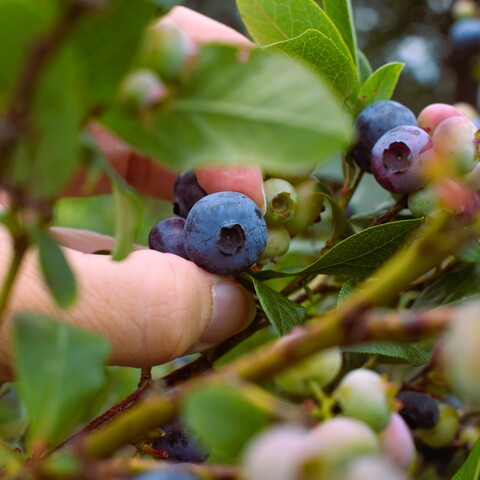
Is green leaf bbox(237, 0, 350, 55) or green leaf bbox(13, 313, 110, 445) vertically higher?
green leaf bbox(237, 0, 350, 55)

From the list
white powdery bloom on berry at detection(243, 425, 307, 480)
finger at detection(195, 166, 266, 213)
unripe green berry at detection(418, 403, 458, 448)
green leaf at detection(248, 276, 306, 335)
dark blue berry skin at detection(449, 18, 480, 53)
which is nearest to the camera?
white powdery bloom on berry at detection(243, 425, 307, 480)

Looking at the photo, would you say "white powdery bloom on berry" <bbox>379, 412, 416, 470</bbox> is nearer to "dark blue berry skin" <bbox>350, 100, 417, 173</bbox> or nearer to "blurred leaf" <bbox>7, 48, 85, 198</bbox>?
"blurred leaf" <bbox>7, 48, 85, 198</bbox>

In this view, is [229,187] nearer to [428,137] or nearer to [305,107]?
[428,137]

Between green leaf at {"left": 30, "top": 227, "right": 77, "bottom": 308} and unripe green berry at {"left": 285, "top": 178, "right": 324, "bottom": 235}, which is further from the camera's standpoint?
unripe green berry at {"left": 285, "top": 178, "right": 324, "bottom": 235}

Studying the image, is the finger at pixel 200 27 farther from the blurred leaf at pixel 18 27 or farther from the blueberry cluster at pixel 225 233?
the blurred leaf at pixel 18 27

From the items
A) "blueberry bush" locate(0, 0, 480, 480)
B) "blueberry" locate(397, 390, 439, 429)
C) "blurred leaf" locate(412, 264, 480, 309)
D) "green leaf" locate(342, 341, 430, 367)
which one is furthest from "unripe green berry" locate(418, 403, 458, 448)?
"blueberry bush" locate(0, 0, 480, 480)
